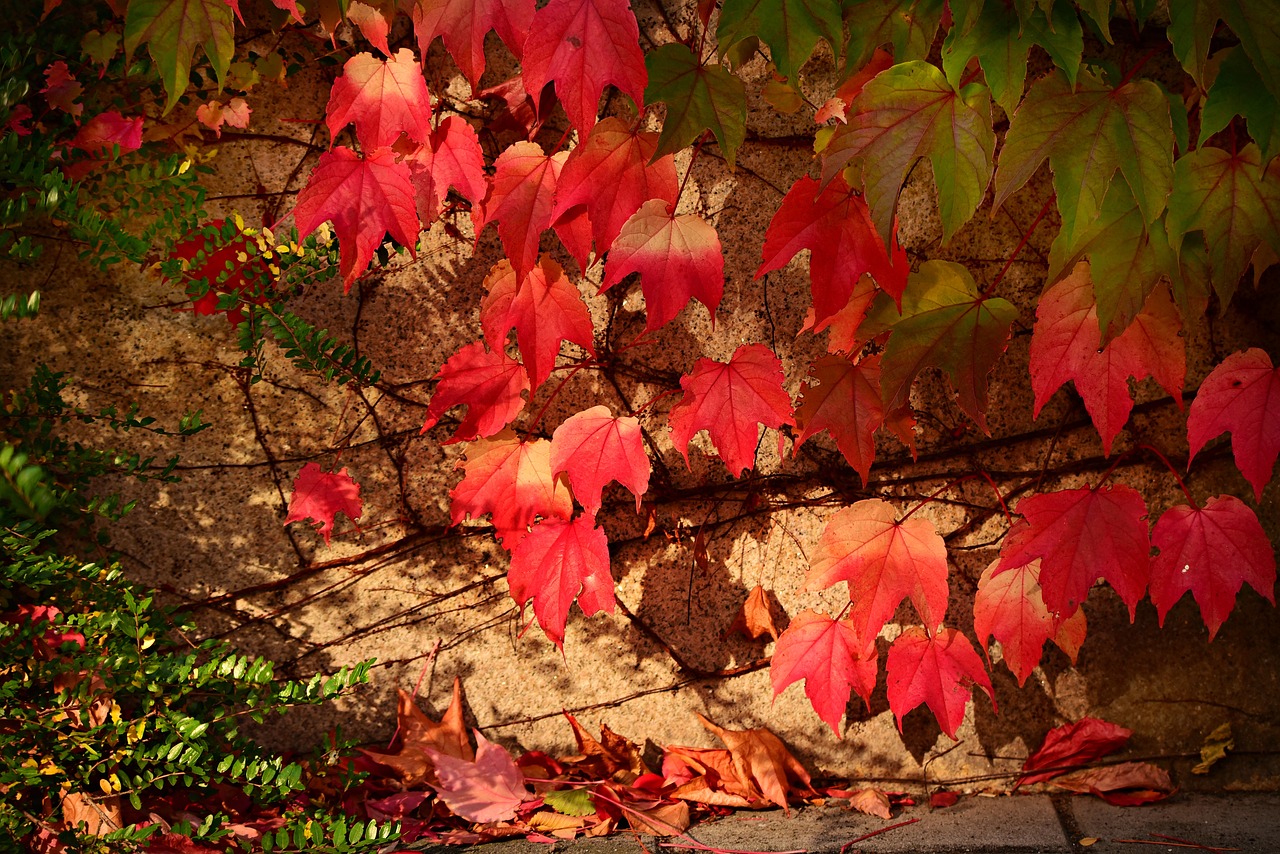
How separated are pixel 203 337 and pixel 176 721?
0.73 m

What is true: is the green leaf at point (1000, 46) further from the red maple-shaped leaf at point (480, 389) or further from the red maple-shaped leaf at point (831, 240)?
the red maple-shaped leaf at point (480, 389)

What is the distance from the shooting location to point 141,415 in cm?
172

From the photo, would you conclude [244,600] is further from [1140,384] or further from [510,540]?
[1140,384]

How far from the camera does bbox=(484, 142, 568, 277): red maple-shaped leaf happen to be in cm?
139

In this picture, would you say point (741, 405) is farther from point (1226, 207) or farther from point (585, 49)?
point (1226, 207)

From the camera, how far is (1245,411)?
4.47 feet

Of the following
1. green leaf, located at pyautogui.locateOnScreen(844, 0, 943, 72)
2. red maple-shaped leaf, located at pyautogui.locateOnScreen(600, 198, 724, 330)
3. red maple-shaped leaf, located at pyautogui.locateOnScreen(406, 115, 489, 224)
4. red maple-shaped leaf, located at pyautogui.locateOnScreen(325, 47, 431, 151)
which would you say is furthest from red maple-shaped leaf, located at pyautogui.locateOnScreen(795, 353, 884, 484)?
red maple-shaped leaf, located at pyautogui.locateOnScreen(325, 47, 431, 151)

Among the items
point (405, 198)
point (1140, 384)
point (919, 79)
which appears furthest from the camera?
point (1140, 384)

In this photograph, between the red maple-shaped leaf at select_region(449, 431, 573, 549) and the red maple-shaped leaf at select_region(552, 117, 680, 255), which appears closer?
the red maple-shaped leaf at select_region(552, 117, 680, 255)

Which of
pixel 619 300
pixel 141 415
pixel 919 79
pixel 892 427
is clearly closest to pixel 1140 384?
pixel 892 427

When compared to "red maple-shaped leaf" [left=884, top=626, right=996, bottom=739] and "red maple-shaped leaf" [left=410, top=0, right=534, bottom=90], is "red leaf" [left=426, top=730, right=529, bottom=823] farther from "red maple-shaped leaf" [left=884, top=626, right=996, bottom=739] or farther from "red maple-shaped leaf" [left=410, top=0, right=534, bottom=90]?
"red maple-shaped leaf" [left=410, top=0, right=534, bottom=90]

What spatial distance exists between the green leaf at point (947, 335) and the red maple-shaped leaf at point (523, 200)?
1.85ft

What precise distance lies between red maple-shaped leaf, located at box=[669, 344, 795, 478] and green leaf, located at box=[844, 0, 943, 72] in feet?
1.55

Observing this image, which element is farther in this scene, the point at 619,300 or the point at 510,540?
the point at 619,300
